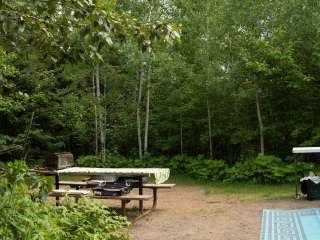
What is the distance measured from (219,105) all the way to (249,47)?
7.82 feet

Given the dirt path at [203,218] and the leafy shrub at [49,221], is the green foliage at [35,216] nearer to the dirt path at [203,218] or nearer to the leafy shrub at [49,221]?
the leafy shrub at [49,221]

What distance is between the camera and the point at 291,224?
744 cm

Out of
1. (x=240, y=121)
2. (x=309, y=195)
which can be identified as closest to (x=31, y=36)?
(x=309, y=195)

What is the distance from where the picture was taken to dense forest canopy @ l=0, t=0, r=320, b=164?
1318 centimetres

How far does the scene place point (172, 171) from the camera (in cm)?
1568

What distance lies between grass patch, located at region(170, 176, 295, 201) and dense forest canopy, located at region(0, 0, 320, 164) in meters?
1.90

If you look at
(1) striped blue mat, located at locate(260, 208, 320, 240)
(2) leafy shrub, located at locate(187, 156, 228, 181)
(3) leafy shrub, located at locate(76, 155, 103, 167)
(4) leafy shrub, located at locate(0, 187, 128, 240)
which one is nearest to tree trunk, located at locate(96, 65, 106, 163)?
(3) leafy shrub, located at locate(76, 155, 103, 167)

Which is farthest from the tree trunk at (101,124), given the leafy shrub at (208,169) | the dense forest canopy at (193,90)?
the leafy shrub at (208,169)

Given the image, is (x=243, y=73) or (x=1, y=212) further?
(x=243, y=73)

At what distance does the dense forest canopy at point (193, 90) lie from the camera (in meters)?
13.2

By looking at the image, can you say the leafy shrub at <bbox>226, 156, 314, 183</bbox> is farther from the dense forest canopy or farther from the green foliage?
the green foliage

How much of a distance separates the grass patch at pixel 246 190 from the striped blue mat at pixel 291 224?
1.84 meters

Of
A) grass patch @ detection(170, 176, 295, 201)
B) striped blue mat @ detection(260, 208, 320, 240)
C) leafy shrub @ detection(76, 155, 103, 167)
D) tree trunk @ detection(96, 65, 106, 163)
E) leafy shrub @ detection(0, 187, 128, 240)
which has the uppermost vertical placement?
tree trunk @ detection(96, 65, 106, 163)

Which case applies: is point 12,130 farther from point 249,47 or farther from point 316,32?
point 316,32
